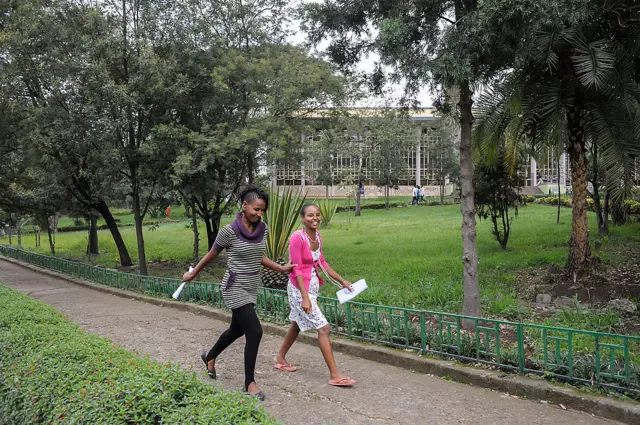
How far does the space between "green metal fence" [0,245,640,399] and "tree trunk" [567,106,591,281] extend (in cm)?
408

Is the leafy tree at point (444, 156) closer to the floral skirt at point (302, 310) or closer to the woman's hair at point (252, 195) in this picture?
the floral skirt at point (302, 310)

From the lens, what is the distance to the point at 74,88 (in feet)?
44.7

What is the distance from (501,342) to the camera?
6.10 m

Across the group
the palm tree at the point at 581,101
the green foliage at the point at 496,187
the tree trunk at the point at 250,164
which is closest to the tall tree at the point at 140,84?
the tree trunk at the point at 250,164

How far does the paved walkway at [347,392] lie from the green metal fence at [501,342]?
41cm

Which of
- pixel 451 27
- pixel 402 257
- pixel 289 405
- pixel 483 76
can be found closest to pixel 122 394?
pixel 289 405

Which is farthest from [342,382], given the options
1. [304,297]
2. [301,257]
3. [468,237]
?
[468,237]

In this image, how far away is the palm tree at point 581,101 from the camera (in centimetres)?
934

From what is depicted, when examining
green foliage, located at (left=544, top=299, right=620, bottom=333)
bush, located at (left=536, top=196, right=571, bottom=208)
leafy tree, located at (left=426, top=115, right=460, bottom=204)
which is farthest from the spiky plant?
leafy tree, located at (left=426, top=115, right=460, bottom=204)

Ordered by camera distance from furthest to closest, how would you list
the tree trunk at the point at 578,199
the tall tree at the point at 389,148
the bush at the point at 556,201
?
1. the tall tree at the point at 389,148
2. the bush at the point at 556,201
3. the tree trunk at the point at 578,199

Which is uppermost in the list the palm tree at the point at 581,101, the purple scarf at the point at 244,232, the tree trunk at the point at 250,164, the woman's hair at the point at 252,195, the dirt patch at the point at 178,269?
the palm tree at the point at 581,101

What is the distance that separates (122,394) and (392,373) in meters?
3.08

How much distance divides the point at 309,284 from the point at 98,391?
231 cm

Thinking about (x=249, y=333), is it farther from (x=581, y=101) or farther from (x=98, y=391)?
(x=581, y=101)
